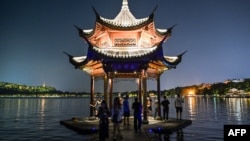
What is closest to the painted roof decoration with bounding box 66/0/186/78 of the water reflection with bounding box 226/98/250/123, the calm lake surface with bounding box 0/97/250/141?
the calm lake surface with bounding box 0/97/250/141

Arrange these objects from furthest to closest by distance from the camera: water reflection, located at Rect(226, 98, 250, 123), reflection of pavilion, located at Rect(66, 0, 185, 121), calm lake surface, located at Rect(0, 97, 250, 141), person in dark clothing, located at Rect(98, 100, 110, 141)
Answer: water reflection, located at Rect(226, 98, 250, 123), calm lake surface, located at Rect(0, 97, 250, 141), reflection of pavilion, located at Rect(66, 0, 185, 121), person in dark clothing, located at Rect(98, 100, 110, 141)

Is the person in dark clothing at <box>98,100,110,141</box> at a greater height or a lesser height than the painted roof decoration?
lesser

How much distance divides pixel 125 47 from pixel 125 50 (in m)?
0.54

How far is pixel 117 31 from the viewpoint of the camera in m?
21.7

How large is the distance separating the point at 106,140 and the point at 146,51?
9792 mm

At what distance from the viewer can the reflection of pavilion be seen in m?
19.9

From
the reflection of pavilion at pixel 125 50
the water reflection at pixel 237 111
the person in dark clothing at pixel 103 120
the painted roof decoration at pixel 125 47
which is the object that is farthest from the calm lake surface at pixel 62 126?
the painted roof decoration at pixel 125 47

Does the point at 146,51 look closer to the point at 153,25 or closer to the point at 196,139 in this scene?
the point at 153,25

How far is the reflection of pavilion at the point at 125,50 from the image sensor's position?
65.3 ft

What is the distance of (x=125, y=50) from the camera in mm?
21766

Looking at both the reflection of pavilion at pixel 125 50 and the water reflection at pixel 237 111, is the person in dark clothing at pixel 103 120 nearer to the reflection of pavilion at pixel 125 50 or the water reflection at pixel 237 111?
the reflection of pavilion at pixel 125 50

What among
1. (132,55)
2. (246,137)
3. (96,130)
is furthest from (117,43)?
(246,137)

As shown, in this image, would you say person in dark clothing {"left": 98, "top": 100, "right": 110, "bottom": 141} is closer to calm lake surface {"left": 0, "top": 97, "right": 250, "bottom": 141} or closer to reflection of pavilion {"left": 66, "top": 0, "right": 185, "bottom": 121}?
calm lake surface {"left": 0, "top": 97, "right": 250, "bottom": 141}

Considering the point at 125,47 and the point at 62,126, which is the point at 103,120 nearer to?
the point at 125,47
